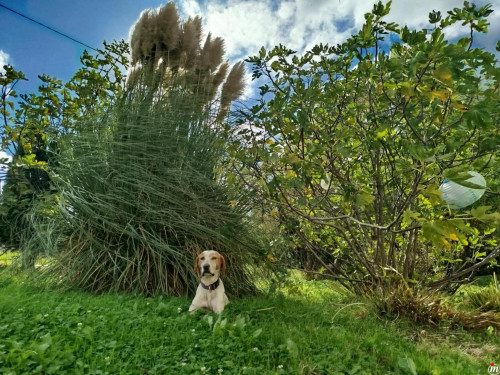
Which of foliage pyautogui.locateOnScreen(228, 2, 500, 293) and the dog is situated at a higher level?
foliage pyautogui.locateOnScreen(228, 2, 500, 293)

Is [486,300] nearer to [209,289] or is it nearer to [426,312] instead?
[426,312]

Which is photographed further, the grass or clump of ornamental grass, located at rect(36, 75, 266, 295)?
clump of ornamental grass, located at rect(36, 75, 266, 295)

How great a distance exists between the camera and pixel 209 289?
9.18 ft

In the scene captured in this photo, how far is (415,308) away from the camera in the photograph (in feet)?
9.93

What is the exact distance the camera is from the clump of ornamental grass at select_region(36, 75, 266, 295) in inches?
136

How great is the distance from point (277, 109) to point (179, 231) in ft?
5.46

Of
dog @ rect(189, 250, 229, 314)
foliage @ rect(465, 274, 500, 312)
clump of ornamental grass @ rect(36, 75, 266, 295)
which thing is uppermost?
clump of ornamental grass @ rect(36, 75, 266, 295)

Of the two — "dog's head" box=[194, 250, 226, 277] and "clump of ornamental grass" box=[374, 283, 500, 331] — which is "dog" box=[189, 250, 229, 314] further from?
"clump of ornamental grass" box=[374, 283, 500, 331]

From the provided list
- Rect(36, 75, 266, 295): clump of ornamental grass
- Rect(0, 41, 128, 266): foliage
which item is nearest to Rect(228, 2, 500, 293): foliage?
Rect(36, 75, 266, 295): clump of ornamental grass

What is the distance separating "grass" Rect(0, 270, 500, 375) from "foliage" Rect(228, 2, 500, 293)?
0.72 m

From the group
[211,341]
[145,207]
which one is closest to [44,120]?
[145,207]

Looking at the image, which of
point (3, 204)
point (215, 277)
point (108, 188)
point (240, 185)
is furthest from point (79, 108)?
point (215, 277)

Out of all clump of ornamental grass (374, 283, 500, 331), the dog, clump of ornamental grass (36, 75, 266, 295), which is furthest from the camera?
clump of ornamental grass (36, 75, 266, 295)

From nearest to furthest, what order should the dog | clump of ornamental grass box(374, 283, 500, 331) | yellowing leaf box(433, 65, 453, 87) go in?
yellowing leaf box(433, 65, 453, 87)
the dog
clump of ornamental grass box(374, 283, 500, 331)
